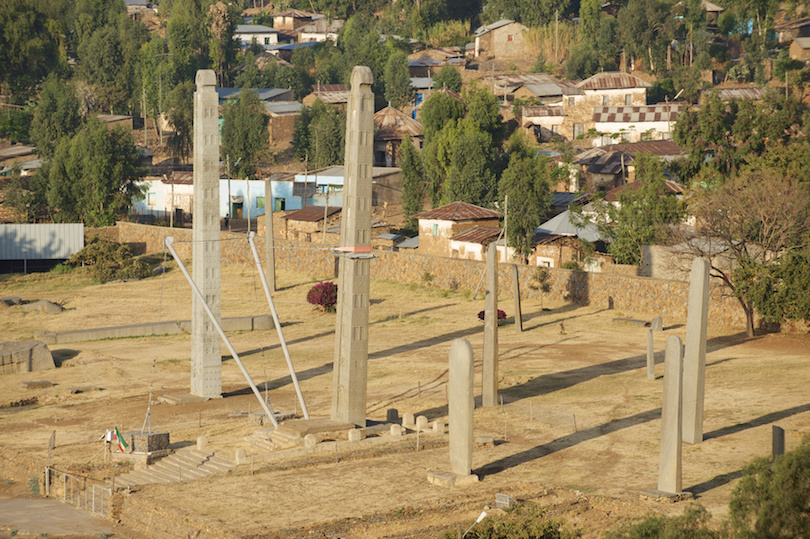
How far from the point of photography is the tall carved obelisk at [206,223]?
105 ft

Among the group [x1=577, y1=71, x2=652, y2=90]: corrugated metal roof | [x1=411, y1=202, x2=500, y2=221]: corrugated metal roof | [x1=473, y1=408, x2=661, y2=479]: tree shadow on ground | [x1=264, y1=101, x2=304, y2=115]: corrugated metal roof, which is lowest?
[x1=473, y1=408, x2=661, y2=479]: tree shadow on ground

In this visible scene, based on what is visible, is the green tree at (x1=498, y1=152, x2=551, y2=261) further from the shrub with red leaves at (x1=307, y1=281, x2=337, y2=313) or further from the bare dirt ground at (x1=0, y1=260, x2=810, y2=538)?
the shrub with red leaves at (x1=307, y1=281, x2=337, y2=313)

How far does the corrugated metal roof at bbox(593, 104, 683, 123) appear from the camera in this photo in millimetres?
82475

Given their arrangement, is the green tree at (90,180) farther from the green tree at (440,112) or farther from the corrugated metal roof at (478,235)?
the corrugated metal roof at (478,235)

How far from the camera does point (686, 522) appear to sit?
16.8m

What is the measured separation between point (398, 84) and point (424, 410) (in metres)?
77.1

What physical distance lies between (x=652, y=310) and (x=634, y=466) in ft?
62.8

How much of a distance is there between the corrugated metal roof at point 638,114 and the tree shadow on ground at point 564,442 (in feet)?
189

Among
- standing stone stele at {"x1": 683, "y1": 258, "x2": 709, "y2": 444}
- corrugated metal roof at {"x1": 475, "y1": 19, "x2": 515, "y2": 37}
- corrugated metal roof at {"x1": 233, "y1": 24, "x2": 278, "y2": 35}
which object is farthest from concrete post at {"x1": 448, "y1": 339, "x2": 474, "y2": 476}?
corrugated metal roof at {"x1": 233, "y1": 24, "x2": 278, "y2": 35}

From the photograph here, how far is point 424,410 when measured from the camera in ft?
98.7

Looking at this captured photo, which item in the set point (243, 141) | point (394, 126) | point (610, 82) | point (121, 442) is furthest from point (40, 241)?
point (610, 82)

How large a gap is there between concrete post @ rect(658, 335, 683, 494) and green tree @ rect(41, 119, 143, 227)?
55424 millimetres

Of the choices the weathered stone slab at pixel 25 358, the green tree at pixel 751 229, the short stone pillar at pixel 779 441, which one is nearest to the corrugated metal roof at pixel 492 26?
the green tree at pixel 751 229

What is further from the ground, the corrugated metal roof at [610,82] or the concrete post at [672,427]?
the corrugated metal roof at [610,82]
